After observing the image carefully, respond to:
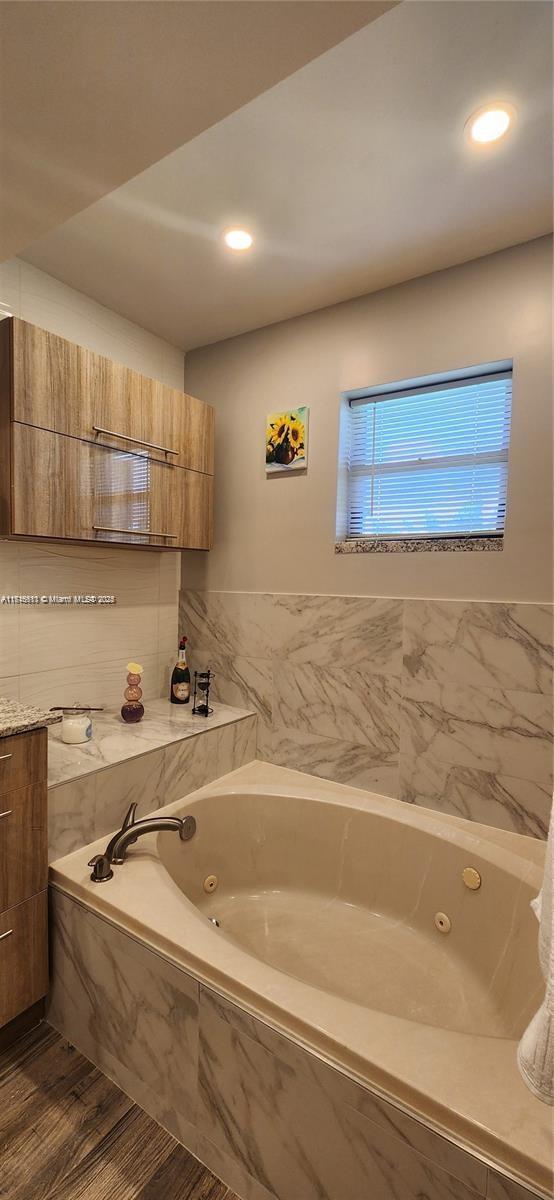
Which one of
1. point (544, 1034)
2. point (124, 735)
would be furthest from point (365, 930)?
point (124, 735)

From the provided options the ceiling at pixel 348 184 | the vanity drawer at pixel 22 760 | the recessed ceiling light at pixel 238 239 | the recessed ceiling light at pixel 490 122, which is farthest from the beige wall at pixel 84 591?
the recessed ceiling light at pixel 490 122

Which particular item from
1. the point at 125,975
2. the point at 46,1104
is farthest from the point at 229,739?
the point at 46,1104

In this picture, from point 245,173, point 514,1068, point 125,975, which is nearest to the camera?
point 514,1068

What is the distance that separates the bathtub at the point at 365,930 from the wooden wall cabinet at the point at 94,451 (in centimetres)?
113

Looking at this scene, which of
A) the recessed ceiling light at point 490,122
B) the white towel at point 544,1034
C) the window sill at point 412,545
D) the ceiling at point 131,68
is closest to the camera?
the ceiling at point 131,68

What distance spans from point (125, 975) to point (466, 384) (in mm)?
2261

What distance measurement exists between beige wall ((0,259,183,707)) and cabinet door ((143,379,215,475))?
0.37 meters

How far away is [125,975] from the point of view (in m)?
1.29

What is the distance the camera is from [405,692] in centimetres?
201

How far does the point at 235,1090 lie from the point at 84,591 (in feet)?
5.76

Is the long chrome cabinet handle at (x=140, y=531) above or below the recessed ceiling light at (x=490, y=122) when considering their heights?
below

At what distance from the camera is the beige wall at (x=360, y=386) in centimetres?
174

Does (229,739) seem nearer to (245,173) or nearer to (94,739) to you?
(94,739)

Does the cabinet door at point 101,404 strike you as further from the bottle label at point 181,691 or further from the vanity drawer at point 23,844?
the vanity drawer at point 23,844
